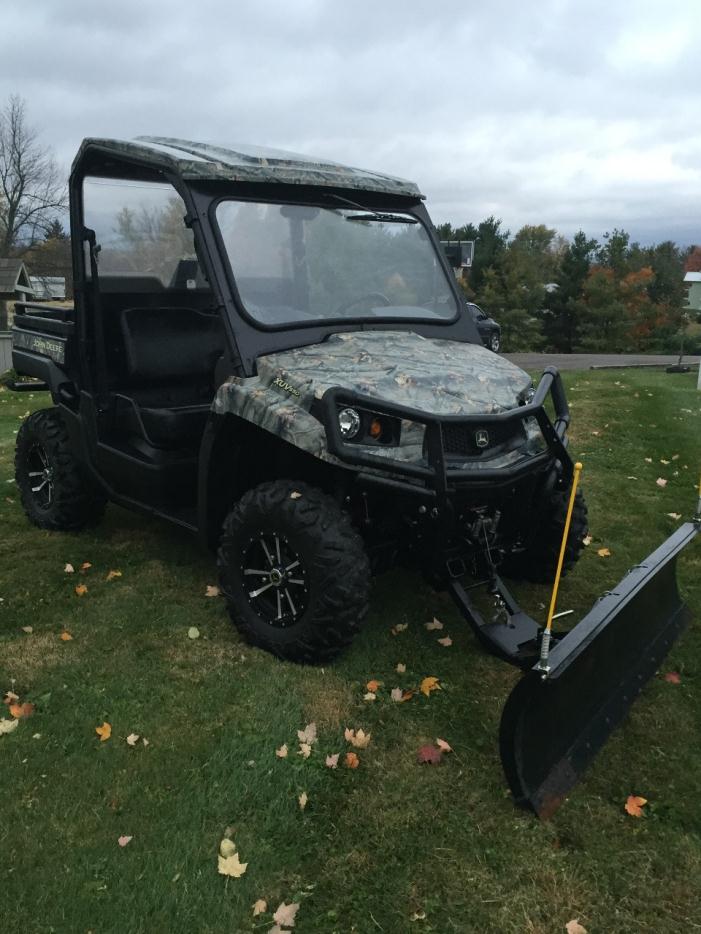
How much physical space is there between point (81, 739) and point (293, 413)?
1.61m

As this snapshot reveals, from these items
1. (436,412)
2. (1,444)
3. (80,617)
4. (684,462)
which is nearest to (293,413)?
(436,412)

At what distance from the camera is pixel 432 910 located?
8.18 ft

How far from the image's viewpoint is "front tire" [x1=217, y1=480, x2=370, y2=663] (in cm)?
352

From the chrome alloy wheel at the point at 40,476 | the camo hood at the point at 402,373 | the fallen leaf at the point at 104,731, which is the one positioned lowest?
the fallen leaf at the point at 104,731

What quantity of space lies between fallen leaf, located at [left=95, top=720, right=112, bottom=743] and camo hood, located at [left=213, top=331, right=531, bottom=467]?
1423 mm

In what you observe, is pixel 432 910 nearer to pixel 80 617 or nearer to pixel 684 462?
pixel 80 617

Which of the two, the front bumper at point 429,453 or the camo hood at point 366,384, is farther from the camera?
the camo hood at point 366,384

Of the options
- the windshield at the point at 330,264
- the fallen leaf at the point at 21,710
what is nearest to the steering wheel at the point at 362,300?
the windshield at the point at 330,264

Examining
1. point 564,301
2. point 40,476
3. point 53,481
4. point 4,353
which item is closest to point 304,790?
point 53,481

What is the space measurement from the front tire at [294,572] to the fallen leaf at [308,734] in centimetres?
39

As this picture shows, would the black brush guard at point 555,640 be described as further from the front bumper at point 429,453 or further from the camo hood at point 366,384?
the camo hood at point 366,384

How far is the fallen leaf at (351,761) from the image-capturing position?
→ 3154mm

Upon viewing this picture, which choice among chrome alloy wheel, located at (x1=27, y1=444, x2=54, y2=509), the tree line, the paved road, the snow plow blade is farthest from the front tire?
the tree line

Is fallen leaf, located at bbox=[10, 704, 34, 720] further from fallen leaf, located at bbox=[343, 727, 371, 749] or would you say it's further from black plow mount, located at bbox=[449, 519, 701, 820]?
black plow mount, located at bbox=[449, 519, 701, 820]
